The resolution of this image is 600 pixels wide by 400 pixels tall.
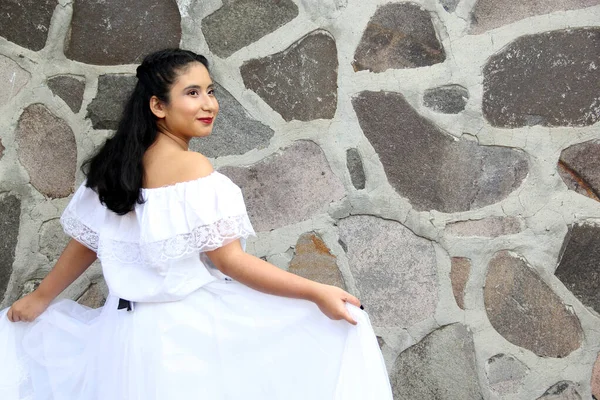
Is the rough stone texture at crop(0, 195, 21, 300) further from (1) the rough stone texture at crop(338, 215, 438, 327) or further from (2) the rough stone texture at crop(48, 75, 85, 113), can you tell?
(1) the rough stone texture at crop(338, 215, 438, 327)

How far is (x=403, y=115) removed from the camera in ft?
8.32

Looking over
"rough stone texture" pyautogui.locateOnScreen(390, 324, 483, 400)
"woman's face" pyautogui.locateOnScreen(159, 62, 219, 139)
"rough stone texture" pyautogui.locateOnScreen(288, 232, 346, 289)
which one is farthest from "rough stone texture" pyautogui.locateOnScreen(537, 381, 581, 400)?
"woman's face" pyautogui.locateOnScreen(159, 62, 219, 139)

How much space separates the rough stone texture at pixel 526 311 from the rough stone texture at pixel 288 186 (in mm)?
551

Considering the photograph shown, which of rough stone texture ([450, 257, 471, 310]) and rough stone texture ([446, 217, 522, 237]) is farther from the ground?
rough stone texture ([446, 217, 522, 237])

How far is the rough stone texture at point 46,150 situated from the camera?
265 cm

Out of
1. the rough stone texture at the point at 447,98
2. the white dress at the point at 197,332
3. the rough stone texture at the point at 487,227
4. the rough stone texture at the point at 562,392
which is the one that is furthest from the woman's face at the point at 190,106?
the rough stone texture at the point at 562,392

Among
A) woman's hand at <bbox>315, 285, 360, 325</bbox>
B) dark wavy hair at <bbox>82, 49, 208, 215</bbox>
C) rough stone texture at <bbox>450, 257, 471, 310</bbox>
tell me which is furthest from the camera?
rough stone texture at <bbox>450, 257, 471, 310</bbox>

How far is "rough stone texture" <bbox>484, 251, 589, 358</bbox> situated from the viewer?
2.49 metres

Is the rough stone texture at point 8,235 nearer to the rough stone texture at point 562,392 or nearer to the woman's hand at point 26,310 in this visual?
the woman's hand at point 26,310

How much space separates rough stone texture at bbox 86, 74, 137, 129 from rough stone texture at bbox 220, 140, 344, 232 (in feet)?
1.29

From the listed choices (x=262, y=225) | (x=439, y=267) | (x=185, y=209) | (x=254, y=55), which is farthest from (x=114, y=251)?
(x=439, y=267)

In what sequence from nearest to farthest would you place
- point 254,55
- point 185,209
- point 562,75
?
point 185,209, point 562,75, point 254,55

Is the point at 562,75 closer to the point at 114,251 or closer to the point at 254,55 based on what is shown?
the point at 254,55

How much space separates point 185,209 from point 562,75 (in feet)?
3.91
